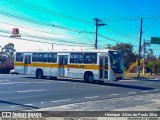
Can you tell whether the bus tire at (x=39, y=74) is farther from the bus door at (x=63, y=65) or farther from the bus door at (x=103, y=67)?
the bus door at (x=103, y=67)

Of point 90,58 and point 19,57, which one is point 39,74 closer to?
point 19,57

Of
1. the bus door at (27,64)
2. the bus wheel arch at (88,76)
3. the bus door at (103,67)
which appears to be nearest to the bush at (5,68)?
the bus door at (27,64)

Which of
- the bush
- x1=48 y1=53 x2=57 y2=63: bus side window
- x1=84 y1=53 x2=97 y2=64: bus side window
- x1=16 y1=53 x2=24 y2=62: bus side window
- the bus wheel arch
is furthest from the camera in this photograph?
the bush

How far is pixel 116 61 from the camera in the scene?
26797 mm

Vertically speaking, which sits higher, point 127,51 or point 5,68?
point 127,51

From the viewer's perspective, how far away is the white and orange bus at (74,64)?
26.7 m

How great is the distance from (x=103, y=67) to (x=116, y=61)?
4.01ft

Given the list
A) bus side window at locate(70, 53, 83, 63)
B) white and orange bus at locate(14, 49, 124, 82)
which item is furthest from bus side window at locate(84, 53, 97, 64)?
bus side window at locate(70, 53, 83, 63)

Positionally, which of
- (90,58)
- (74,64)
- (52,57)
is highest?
(52,57)

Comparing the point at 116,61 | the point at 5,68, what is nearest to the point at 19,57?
the point at 116,61

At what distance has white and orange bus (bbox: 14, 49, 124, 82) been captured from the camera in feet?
87.5

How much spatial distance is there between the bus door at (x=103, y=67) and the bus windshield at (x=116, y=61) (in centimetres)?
54

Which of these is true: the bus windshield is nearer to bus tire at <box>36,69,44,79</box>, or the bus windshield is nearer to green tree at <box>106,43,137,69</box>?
bus tire at <box>36,69,44,79</box>

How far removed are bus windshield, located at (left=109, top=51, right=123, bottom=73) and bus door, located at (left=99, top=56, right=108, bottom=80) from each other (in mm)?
538
